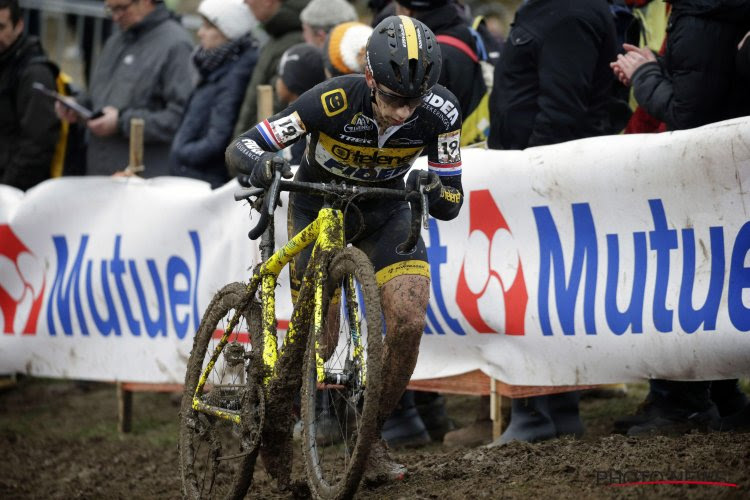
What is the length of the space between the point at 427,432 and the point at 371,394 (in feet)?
10.5

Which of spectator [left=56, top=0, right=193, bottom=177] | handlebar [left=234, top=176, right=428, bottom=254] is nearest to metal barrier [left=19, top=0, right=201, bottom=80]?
spectator [left=56, top=0, right=193, bottom=177]

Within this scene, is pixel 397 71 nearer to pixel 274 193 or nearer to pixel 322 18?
pixel 274 193

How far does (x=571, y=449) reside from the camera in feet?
20.4

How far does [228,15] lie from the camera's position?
9.86 m

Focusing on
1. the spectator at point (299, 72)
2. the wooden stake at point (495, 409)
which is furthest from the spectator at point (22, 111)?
the wooden stake at point (495, 409)

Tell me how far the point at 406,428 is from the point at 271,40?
379 cm

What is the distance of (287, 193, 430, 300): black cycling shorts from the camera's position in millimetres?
5863

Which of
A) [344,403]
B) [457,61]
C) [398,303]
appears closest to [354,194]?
[398,303]

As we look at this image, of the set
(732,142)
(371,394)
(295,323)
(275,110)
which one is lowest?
(371,394)

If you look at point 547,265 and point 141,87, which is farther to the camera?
point 141,87

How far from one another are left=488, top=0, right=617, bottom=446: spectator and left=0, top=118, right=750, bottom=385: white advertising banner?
29 centimetres

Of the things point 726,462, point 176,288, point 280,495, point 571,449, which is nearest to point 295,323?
point 280,495

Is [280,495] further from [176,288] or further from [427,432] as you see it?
[176,288]

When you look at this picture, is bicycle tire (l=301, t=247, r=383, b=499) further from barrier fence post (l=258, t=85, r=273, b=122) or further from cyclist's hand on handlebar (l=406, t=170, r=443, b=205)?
barrier fence post (l=258, t=85, r=273, b=122)
